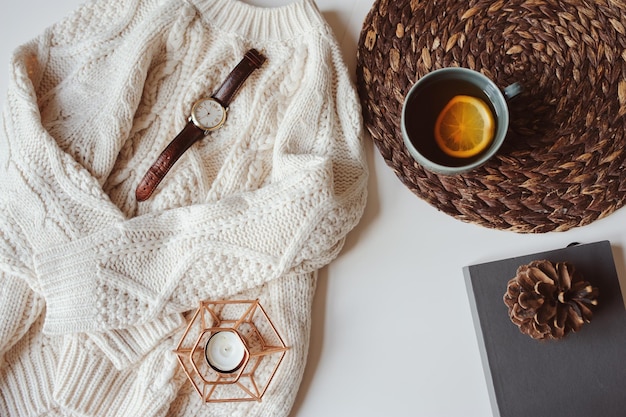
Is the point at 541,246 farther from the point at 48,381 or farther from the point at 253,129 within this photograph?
the point at 48,381

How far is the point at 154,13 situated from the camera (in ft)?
2.65

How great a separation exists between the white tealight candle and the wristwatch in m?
0.23

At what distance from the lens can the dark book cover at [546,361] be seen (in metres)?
0.79

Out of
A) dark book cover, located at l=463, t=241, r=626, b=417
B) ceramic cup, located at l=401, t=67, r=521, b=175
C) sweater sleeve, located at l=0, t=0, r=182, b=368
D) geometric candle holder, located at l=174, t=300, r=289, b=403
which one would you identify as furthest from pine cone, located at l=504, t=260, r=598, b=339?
sweater sleeve, located at l=0, t=0, r=182, b=368

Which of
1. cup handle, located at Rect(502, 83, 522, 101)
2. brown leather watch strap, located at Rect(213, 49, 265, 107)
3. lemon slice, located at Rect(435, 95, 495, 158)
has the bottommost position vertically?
brown leather watch strap, located at Rect(213, 49, 265, 107)

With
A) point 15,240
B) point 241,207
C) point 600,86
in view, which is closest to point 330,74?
point 241,207

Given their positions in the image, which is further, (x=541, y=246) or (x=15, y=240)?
(x=541, y=246)

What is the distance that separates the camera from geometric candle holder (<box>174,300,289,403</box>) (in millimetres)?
730

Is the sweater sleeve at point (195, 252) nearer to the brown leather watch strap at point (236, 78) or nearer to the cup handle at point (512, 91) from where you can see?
the brown leather watch strap at point (236, 78)

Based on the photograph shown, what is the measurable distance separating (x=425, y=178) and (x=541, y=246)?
210 millimetres

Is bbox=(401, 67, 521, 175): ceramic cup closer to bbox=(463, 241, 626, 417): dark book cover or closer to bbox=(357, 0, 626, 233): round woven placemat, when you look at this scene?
bbox=(357, 0, 626, 233): round woven placemat

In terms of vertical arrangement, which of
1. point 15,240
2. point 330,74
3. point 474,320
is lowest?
point 15,240

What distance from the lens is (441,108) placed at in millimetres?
777

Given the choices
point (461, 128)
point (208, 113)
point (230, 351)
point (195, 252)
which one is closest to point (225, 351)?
point (230, 351)
